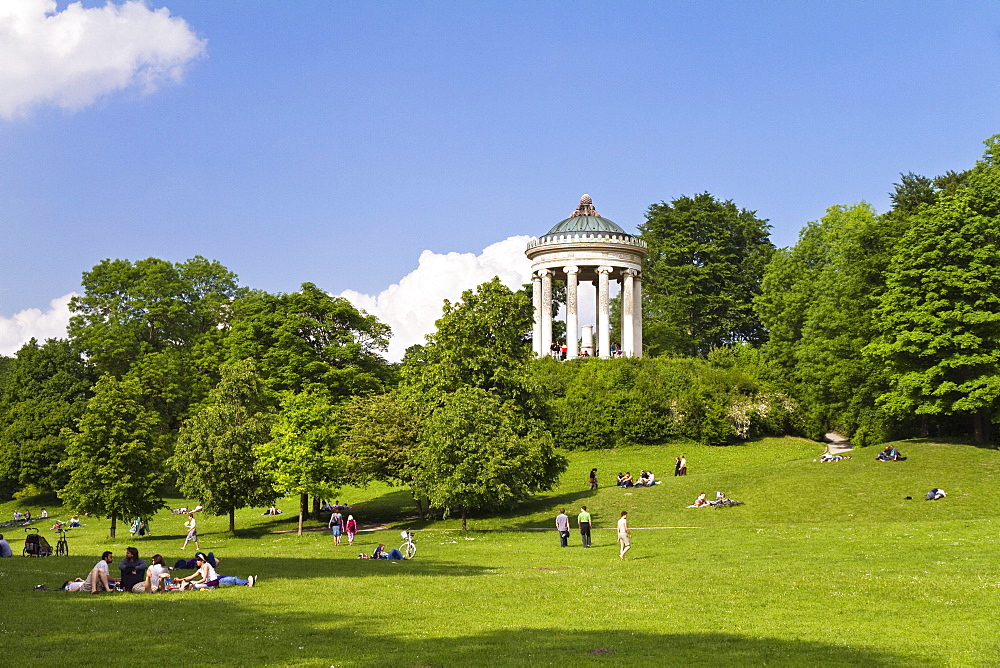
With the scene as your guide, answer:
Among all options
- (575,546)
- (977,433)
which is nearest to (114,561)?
(575,546)

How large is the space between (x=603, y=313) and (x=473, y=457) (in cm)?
3854

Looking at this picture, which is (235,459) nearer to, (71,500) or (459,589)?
(71,500)

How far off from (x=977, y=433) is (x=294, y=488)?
3424 cm

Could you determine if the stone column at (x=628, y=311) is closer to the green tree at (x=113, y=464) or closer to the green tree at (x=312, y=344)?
the green tree at (x=312, y=344)

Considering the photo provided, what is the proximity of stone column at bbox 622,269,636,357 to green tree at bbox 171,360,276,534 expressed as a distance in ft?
128

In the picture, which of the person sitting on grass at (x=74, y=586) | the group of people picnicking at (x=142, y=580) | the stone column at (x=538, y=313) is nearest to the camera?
the person sitting on grass at (x=74, y=586)

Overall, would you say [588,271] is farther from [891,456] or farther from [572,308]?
[891,456]

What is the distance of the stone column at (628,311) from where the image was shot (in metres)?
76.6

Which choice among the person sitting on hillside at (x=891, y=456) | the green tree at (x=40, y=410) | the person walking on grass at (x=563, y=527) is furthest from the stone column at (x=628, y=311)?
the person walking on grass at (x=563, y=527)

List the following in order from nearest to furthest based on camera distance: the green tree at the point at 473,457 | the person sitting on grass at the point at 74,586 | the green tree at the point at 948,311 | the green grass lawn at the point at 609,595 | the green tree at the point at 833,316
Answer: the green grass lawn at the point at 609,595 → the person sitting on grass at the point at 74,586 → the green tree at the point at 473,457 → the green tree at the point at 948,311 → the green tree at the point at 833,316

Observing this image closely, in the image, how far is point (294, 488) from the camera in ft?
136

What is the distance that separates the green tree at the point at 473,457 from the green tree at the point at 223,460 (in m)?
7.20

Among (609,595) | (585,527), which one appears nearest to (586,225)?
(585,527)

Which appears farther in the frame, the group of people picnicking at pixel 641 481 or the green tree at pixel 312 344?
the green tree at pixel 312 344
